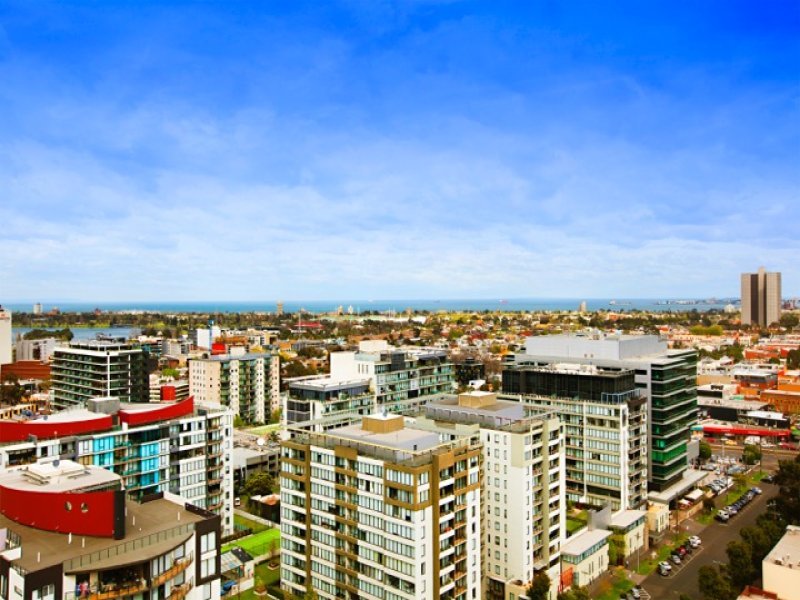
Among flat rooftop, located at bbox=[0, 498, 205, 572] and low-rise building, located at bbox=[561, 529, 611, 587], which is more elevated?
flat rooftop, located at bbox=[0, 498, 205, 572]

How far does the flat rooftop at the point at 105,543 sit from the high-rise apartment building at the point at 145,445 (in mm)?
8080

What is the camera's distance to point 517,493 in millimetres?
31438

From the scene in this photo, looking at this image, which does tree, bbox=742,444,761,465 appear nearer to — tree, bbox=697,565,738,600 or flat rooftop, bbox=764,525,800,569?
flat rooftop, bbox=764,525,800,569

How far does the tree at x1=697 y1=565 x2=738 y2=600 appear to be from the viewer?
93.8ft

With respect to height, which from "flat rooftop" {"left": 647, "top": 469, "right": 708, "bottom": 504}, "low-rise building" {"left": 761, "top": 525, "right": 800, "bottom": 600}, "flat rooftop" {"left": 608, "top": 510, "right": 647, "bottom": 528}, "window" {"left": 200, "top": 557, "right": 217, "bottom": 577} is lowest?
"flat rooftop" {"left": 647, "top": 469, "right": 708, "bottom": 504}

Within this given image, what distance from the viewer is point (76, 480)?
2233 cm

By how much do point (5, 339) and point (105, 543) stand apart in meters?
93.5

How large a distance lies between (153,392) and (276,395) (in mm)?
15464

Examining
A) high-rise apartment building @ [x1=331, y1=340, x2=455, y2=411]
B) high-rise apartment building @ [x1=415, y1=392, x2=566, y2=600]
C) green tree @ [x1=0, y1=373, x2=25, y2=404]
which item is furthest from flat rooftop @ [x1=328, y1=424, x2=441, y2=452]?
green tree @ [x1=0, y1=373, x2=25, y2=404]

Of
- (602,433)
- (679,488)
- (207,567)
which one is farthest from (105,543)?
(679,488)

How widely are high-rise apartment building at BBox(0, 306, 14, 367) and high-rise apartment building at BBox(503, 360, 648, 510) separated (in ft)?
288

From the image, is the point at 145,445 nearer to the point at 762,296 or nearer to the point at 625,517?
the point at 625,517

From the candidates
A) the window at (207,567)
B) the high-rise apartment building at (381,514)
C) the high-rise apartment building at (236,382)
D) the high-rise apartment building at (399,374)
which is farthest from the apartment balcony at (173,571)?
the high-rise apartment building at (236,382)

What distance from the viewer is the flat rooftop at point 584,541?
33.7 m
